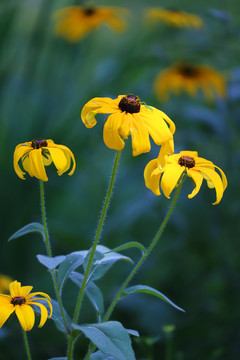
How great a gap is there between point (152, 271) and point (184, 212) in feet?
0.86

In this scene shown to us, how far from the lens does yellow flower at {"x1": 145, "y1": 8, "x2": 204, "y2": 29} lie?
1977 millimetres

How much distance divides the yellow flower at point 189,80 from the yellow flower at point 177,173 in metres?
1.32

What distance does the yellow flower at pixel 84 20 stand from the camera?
6.73 feet

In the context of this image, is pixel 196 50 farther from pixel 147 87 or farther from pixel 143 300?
pixel 143 300

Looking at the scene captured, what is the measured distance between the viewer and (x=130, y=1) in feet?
14.0

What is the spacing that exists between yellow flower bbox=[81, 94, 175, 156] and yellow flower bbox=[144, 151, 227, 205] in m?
0.04

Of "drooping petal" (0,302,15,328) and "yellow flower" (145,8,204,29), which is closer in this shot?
"drooping petal" (0,302,15,328)

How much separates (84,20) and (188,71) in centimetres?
47

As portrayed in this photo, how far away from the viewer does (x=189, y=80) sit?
210 centimetres

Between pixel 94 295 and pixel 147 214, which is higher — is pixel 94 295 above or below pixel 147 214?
above

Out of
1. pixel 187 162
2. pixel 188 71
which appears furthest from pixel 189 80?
pixel 187 162

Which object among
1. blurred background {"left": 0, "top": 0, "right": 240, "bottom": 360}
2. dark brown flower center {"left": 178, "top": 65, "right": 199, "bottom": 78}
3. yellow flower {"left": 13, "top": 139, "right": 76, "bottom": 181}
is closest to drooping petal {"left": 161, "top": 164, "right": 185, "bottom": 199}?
yellow flower {"left": 13, "top": 139, "right": 76, "bottom": 181}

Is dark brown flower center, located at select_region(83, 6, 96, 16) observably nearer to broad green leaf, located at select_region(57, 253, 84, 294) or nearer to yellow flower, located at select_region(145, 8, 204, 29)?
yellow flower, located at select_region(145, 8, 204, 29)

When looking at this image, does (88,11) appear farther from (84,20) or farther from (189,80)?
(189,80)
